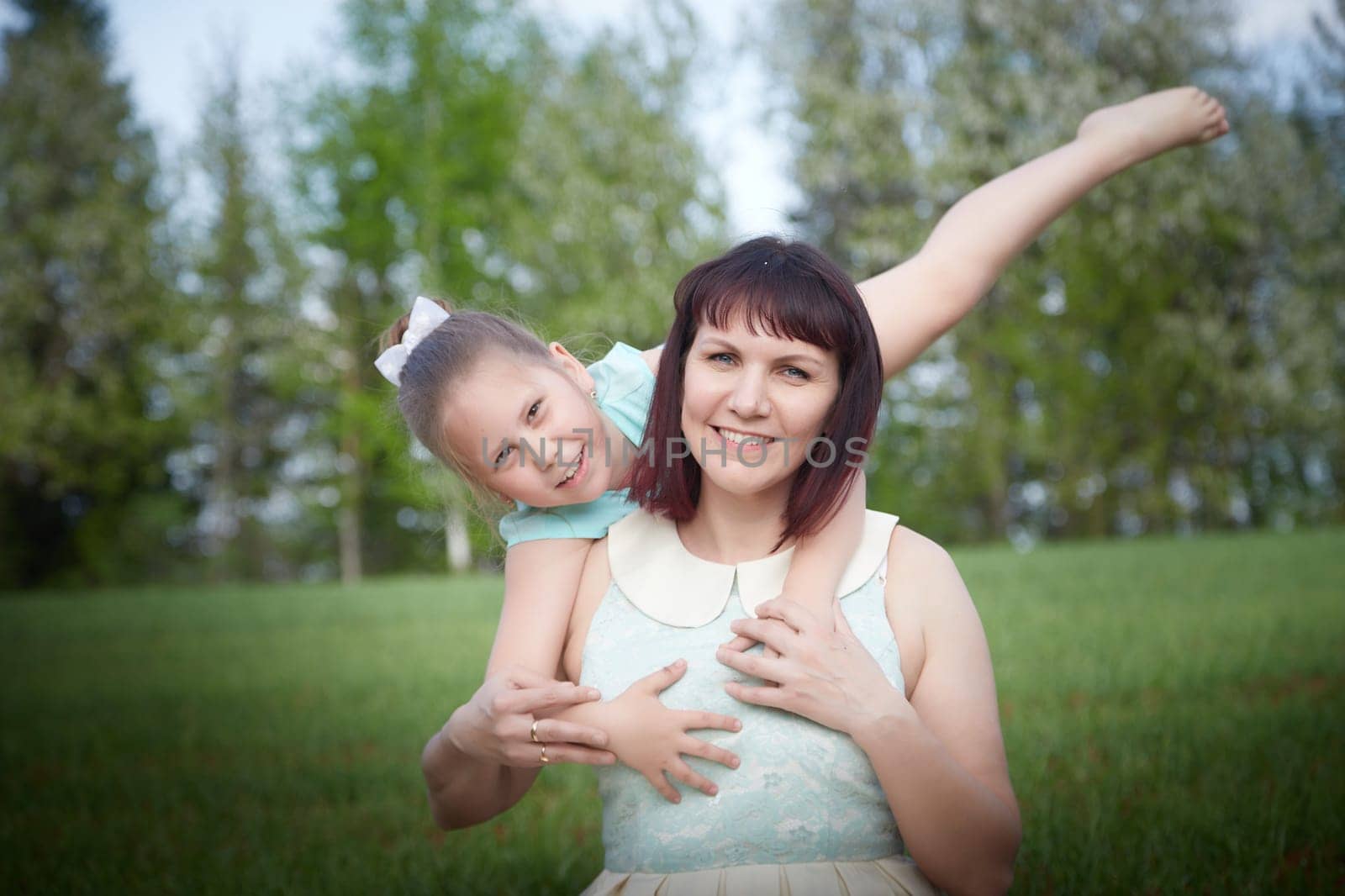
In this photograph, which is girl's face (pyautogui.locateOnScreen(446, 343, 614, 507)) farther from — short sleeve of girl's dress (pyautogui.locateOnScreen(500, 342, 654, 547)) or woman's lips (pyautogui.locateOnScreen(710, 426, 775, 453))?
woman's lips (pyautogui.locateOnScreen(710, 426, 775, 453))

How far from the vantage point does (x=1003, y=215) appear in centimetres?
267

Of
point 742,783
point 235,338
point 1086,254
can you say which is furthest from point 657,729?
point 235,338

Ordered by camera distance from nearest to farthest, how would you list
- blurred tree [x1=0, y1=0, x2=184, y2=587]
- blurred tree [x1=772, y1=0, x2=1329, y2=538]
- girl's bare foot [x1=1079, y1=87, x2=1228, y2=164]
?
girl's bare foot [x1=1079, y1=87, x2=1228, y2=164]
blurred tree [x1=772, y1=0, x2=1329, y2=538]
blurred tree [x1=0, y1=0, x2=184, y2=587]

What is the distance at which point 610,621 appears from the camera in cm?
214

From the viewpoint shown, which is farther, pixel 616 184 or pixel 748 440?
pixel 616 184

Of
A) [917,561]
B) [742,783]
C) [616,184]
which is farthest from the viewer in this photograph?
[616,184]

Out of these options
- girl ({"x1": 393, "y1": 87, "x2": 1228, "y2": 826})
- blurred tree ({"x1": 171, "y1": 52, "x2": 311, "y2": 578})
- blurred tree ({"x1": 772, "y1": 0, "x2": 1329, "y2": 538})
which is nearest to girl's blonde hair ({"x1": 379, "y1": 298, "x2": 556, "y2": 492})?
girl ({"x1": 393, "y1": 87, "x2": 1228, "y2": 826})

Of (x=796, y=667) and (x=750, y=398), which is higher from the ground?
(x=750, y=398)

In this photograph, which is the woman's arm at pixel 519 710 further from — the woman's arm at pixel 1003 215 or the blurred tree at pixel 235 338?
the blurred tree at pixel 235 338

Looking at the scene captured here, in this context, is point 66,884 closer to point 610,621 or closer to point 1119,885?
point 610,621

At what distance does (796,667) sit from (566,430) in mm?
822

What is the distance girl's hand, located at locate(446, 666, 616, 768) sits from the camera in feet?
6.55

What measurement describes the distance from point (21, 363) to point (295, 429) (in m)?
5.75

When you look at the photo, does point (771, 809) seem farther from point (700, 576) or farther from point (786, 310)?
point (786, 310)
